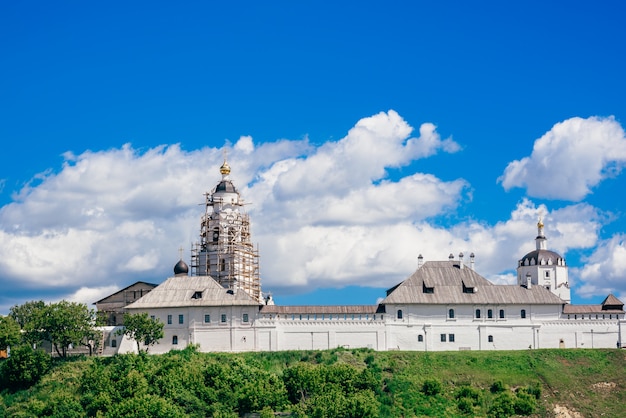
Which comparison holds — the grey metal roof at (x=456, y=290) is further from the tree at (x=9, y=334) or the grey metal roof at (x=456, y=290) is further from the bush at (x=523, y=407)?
the tree at (x=9, y=334)

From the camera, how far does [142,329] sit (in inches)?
3100

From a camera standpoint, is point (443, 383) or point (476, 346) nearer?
point (443, 383)

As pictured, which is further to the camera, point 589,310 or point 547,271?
point 547,271

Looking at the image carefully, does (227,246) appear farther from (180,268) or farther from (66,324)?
(66,324)

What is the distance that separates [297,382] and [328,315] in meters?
11.6

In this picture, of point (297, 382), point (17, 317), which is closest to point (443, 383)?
point (297, 382)

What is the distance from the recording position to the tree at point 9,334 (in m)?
78.8

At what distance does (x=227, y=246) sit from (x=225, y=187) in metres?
5.95

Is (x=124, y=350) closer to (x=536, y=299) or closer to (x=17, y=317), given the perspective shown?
(x=17, y=317)

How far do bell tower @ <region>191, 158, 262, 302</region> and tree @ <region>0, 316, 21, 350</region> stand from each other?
18.7 m

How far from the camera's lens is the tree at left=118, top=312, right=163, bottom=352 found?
78750 millimetres

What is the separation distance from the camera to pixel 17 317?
82438mm

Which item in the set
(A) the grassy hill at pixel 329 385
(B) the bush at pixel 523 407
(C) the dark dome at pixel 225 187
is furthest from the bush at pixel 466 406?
(C) the dark dome at pixel 225 187

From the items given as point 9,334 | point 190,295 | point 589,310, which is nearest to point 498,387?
point 589,310
